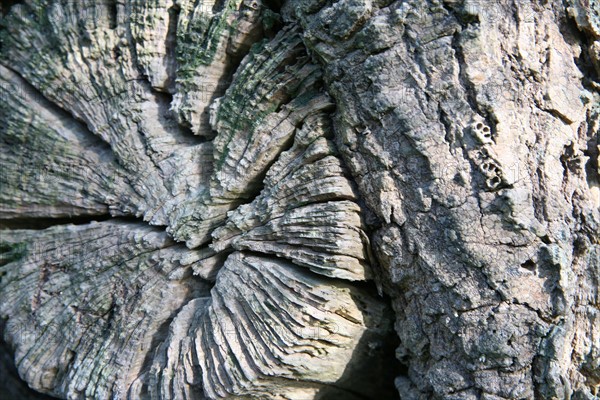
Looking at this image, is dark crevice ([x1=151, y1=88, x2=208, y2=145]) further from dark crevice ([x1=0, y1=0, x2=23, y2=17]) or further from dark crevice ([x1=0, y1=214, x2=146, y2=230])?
dark crevice ([x1=0, y1=0, x2=23, y2=17])

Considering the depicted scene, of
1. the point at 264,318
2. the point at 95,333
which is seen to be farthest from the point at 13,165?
the point at 264,318

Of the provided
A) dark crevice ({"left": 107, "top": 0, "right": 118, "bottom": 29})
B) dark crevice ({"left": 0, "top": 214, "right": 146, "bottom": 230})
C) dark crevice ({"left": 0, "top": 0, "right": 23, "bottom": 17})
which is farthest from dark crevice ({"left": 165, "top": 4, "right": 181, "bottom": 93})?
dark crevice ({"left": 0, "top": 0, "right": 23, "bottom": 17})

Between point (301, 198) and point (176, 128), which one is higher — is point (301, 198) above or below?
below

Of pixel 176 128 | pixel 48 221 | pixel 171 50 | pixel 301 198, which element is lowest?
pixel 48 221

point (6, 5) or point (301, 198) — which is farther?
point (6, 5)

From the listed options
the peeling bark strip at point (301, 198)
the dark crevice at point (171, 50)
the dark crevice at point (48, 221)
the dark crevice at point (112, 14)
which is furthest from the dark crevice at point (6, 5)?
the dark crevice at point (48, 221)

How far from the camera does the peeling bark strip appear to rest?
1853 mm

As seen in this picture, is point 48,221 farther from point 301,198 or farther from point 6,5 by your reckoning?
point 301,198

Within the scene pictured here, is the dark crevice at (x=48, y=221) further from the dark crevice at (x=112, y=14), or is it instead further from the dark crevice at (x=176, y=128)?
the dark crevice at (x=112, y=14)

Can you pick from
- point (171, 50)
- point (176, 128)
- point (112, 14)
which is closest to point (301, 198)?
point (176, 128)

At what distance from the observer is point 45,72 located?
247 cm

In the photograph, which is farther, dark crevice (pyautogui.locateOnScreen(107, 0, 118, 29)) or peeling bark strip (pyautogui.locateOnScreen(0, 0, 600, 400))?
dark crevice (pyautogui.locateOnScreen(107, 0, 118, 29))

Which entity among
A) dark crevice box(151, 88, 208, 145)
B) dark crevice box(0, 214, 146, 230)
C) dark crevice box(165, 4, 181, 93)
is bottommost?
dark crevice box(0, 214, 146, 230)

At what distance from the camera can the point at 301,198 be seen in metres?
2.05
